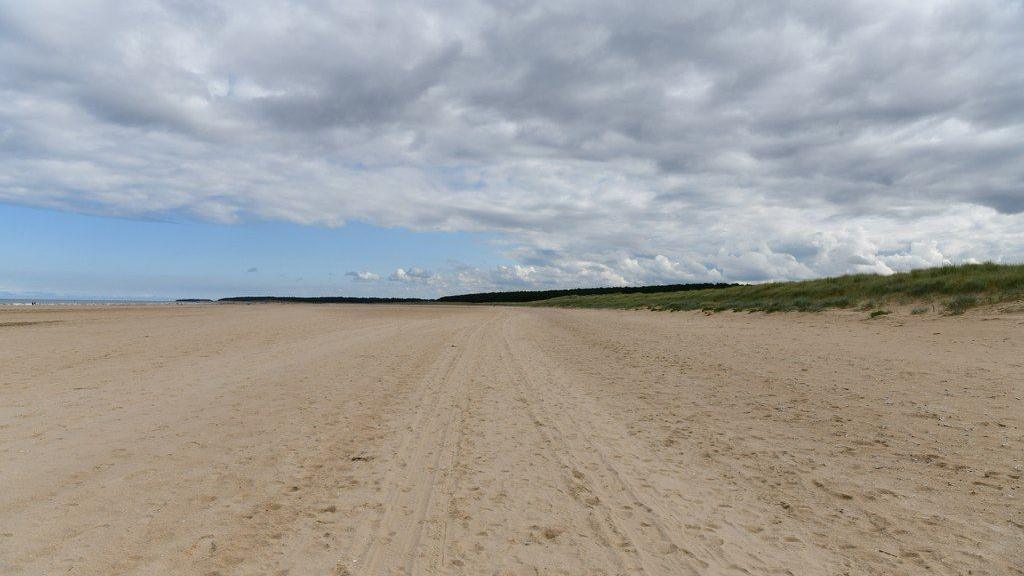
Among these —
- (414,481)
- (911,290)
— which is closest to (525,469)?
(414,481)

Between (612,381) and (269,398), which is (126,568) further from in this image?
(612,381)

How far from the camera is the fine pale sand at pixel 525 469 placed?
4.09 metres

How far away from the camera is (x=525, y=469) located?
19.9ft

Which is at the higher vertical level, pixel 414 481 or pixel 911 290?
pixel 911 290

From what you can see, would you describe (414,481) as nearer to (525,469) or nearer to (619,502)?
(525,469)

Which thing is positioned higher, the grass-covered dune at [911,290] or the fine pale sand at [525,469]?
the grass-covered dune at [911,290]

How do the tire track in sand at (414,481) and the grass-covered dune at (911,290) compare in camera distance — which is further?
the grass-covered dune at (911,290)

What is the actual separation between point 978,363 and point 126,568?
13.9 m

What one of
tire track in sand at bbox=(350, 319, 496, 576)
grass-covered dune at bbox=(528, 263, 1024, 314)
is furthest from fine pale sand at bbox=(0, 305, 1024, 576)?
grass-covered dune at bbox=(528, 263, 1024, 314)

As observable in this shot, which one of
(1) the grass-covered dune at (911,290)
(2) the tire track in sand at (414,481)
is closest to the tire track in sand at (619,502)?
(2) the tire track in sand at (414,481)

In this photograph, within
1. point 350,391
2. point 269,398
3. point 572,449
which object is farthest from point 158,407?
point 572,449

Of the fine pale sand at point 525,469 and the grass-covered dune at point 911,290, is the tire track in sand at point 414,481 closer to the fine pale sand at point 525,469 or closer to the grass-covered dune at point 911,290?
the fine pale sand at point 525,469

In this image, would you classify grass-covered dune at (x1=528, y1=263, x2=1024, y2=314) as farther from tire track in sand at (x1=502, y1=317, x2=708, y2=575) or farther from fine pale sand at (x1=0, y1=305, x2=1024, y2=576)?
tire track in sand at (x1=502, y1=317, x2=708, y2=575)


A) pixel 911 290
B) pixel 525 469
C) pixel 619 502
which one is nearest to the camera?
pixel 619 502
